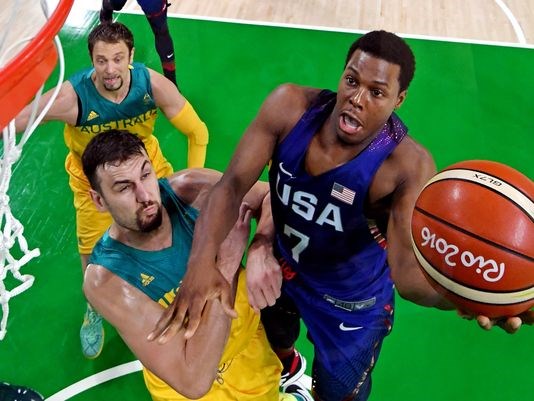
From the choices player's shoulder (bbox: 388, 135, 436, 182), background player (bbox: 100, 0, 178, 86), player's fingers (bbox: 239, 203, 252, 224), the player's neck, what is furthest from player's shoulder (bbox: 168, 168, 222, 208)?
background player (bbox: 100, 0, 178, 86)

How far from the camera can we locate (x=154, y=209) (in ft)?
7.54

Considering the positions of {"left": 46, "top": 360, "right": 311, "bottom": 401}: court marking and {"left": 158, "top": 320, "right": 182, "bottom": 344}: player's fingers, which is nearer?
{"left": 158, "top": 320, "right": 182, "bottom": 344}: player's fingers

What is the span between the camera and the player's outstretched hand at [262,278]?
84.6 inches

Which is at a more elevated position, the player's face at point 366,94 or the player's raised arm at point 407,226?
the player's face at point 366,94

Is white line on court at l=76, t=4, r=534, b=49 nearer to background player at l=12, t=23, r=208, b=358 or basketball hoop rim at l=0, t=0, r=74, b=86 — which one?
background player at l=12, t=23, r=208, b=358

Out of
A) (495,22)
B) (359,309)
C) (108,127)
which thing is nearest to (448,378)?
(359,309)

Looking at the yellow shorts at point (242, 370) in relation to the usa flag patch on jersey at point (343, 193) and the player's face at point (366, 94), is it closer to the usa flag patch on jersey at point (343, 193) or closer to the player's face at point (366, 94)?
the usa flag patch on jersey at point (343, 193)

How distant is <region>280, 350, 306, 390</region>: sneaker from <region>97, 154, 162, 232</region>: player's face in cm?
109

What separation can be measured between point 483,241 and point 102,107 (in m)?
2.06

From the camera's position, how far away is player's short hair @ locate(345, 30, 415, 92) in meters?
1.89

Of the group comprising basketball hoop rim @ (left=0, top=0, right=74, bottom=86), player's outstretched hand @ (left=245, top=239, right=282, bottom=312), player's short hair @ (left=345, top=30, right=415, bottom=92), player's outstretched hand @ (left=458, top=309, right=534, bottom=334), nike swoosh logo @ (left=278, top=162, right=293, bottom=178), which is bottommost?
player's outstretched hand @ (left=245, top=239, right=282, bottom=312)

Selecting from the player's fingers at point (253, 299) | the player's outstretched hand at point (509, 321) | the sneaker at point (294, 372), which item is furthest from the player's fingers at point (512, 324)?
the sneaker at point (294, 372)

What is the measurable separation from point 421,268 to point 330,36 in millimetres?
4080

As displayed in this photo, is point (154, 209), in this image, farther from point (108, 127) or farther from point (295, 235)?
point (108, 127)
